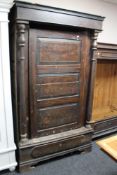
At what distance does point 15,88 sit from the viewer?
1.69 meters

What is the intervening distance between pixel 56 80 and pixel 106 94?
1.45 metres

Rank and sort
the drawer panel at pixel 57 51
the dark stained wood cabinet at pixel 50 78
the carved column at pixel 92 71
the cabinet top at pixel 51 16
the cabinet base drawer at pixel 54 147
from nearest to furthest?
the cabinet top at pixel 51 16 → the dark stained wood cabinet at pixel 50 78 → the drawer panel at pixel 57 51 → the cabinet base drawer at pixel 54 147 → the carved column at pixel 92 71

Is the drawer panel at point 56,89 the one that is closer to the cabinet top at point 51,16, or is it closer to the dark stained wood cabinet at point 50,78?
the dark stained wood cabinet at point 50,78

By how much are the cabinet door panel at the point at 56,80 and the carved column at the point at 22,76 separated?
0.22ft

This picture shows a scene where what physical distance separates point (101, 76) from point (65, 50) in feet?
3.93

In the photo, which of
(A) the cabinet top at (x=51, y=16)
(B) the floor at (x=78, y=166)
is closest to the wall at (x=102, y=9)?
(A) the cabinet top at (x=51, y=16)

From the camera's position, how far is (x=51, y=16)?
1623 mm

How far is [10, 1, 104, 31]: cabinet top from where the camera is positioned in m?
1.49

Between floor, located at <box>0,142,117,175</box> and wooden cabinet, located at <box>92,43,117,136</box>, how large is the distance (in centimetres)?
48

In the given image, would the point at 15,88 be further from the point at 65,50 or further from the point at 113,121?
the point at 113,121

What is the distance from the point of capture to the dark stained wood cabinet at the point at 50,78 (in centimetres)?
162

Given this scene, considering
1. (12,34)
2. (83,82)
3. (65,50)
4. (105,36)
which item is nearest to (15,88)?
(12,34)

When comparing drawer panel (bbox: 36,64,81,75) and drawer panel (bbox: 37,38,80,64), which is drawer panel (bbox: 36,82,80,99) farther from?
drawer panel (bbox: 37,38,80,64)

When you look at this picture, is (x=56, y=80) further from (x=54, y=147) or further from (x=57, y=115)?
(x=54, y=147)
